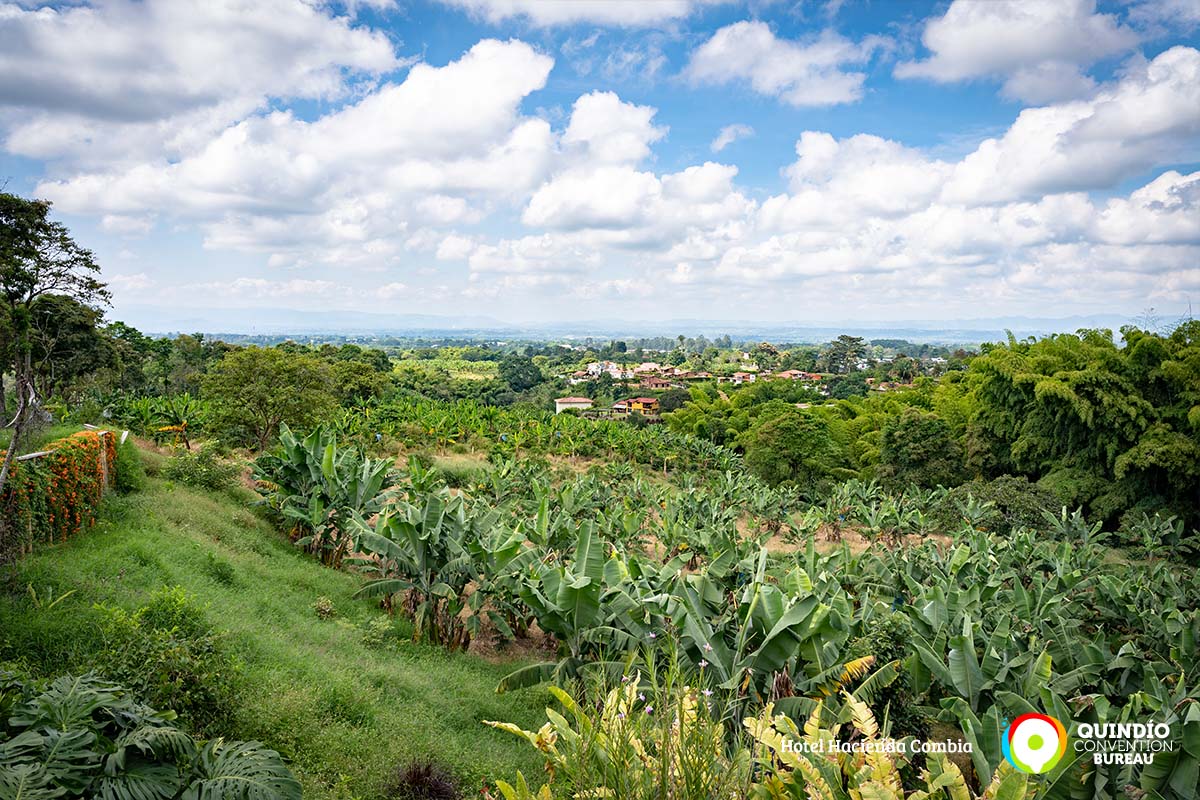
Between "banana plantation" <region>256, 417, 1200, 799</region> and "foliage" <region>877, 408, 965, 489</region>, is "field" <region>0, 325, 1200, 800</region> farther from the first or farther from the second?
"foliage" <region>877, 408, 965, 489</region>

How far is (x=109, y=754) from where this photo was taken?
3.87 m

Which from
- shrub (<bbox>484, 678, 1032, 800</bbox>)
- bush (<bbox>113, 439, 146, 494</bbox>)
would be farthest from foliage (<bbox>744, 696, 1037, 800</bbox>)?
bush (<bbox>113, 439, 146, 494</bbox>)

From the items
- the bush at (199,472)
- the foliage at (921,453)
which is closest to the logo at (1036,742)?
the bush at (199,472)

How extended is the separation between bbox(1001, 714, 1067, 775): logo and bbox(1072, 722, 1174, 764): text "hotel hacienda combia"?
13 cm

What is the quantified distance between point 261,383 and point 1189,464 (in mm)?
30419

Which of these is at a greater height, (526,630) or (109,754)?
(109,754)

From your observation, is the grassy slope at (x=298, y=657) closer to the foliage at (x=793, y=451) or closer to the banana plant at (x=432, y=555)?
the banana plant at (x=432, y=555)

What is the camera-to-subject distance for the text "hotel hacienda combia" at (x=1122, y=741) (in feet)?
15.1

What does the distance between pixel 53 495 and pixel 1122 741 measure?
12.2 m

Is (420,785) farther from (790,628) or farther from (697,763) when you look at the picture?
(697,763)


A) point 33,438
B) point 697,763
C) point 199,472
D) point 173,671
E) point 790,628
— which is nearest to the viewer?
point 697,763

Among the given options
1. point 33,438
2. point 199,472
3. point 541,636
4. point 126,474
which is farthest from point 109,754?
point 199,472

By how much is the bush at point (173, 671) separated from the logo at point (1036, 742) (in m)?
6.41

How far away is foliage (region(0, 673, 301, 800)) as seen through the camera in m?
3.60
